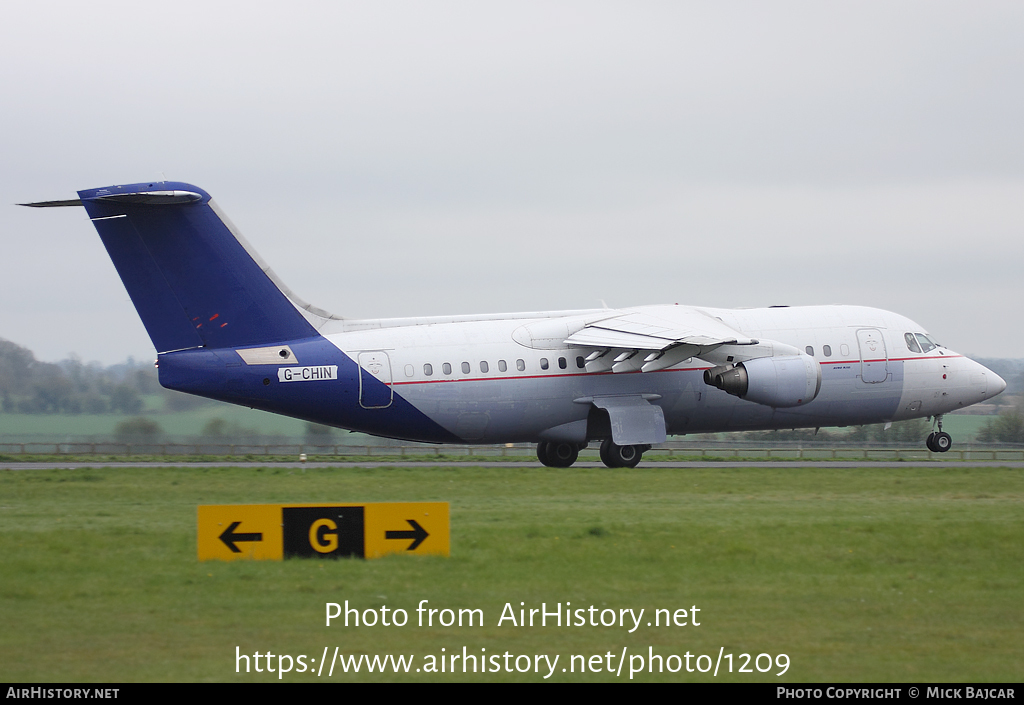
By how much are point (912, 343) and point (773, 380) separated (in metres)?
7.11

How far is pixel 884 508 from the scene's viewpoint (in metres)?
22.0

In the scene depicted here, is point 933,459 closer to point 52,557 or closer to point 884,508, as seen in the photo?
point 884,508

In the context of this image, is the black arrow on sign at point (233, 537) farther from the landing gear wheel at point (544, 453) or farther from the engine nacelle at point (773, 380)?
the landing gear wheel at point (544, 453)

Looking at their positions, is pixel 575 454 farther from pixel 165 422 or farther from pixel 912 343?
pixel 165 422

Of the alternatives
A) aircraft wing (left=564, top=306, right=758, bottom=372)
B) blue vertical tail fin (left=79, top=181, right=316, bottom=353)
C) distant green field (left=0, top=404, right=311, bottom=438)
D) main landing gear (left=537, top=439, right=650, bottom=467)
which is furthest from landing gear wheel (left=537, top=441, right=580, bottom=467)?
distant green field (left=0, top=404, right=311, bottom=438)

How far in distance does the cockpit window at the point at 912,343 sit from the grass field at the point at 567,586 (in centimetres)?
1143

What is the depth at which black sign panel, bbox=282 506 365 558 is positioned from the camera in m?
15.7

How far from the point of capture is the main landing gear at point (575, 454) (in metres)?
32.8

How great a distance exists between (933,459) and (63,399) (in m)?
36.1

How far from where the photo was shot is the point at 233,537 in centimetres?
1566

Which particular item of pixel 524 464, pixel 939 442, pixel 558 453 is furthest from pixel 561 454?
pixel 939 442

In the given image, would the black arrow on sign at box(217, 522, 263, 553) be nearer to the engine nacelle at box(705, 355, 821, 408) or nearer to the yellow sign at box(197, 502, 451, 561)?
the yellow sign at box(197, 502, 451, 561)

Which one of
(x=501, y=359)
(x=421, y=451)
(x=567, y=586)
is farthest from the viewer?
(x=421, y=451)

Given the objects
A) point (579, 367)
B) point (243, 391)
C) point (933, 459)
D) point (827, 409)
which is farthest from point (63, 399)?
point (933, 459)
